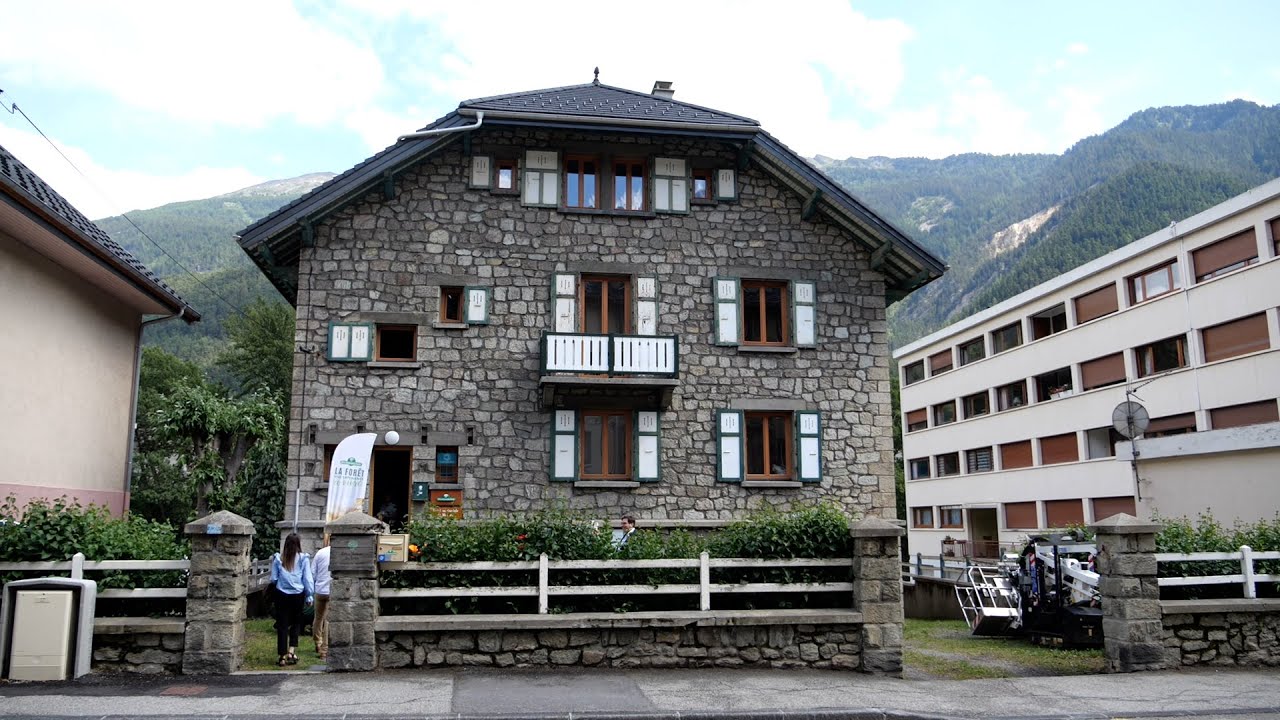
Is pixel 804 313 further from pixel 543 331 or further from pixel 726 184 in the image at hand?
pixel 543 331

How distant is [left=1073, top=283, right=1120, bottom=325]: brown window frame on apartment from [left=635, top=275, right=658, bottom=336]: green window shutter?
22.7 meters

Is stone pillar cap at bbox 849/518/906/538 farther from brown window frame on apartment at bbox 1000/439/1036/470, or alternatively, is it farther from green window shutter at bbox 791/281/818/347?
brown window frame on apartment at bbox 1000/439/1036/470

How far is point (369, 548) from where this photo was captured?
10.3 metres

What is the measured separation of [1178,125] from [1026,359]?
188 m

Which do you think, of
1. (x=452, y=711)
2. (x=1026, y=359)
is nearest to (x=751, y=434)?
(x=452, y=711)

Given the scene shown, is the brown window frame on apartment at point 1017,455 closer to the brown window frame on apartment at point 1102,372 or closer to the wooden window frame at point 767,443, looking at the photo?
the brown window frame on apartment at point 1102,372

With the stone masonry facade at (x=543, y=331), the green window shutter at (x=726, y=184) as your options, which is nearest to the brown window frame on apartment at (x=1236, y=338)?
the stone masonry facade at (x=543, y=331)

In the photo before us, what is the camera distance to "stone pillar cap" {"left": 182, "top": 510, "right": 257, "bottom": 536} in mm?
9906

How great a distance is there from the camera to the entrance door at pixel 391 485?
18297 millimetres

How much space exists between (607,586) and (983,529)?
123 feet

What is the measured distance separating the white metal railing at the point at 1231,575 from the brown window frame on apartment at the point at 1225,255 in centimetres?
2008

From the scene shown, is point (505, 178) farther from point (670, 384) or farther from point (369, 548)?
point (369, 548)

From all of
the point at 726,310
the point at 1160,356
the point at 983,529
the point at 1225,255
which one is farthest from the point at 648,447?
the point at 983,529

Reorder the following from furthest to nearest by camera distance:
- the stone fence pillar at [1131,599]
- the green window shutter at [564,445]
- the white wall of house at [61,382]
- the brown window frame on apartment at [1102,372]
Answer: the brown window frame on apartment at [1102,372]
the green window shutter at [564,445]
the white wall of house at [61,382]
the stone fence pillar at [1131,599]
